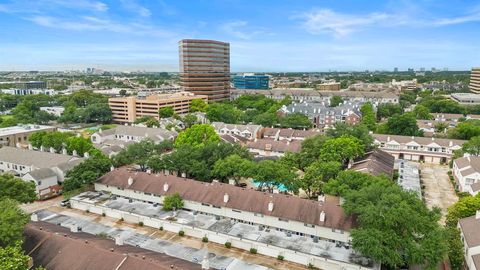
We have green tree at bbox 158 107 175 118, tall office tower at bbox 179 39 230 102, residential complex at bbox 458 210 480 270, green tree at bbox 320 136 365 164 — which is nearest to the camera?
residential complex at bbox 458 210 480 270

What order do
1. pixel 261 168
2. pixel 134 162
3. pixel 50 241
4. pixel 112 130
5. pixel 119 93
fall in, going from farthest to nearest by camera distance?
pixel 119 93 → pixel 112 130 → pixel 134 162 → pixel 261 168 → pixel 50 241

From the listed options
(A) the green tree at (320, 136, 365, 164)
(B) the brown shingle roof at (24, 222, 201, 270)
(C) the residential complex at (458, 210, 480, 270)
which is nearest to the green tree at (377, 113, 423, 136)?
(A) the green tree at (320, 136, 365, 164)

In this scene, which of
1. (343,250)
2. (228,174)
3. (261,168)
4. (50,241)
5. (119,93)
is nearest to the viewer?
(50,241)

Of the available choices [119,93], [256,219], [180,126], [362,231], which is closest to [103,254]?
[256,219]

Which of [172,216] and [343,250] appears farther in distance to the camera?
[172,216]

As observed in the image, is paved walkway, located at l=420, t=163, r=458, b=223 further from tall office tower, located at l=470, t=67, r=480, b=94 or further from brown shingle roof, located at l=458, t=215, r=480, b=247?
tall office tower, located at l=470, t=67, r=480, b=94

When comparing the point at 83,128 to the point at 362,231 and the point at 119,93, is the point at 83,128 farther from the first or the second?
the point at 362,231
